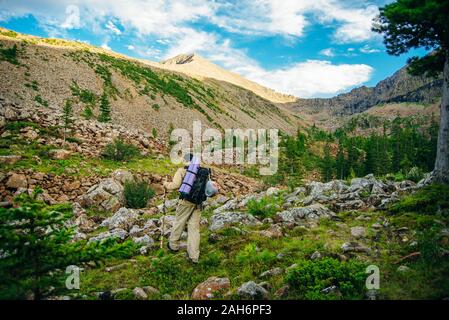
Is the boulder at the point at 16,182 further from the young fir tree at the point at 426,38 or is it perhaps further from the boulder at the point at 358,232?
the young fir tree at the point at 426,38

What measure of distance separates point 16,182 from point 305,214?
41.5 ft

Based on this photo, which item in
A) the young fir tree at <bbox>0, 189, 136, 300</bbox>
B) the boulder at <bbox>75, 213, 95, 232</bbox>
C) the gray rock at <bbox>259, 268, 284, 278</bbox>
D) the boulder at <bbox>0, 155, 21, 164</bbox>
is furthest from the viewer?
the boulder at <bbox>0, 155, 21, 164</bbox>

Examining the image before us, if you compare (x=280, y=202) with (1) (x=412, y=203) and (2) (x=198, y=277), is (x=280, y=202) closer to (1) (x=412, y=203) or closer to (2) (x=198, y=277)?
(1) (x=412, y=203)

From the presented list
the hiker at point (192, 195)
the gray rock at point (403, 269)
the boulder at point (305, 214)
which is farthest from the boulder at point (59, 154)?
the gray rock at point (403, 269)

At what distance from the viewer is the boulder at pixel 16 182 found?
13.6 metres

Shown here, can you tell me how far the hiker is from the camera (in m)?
7.07

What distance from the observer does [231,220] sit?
33.0ft

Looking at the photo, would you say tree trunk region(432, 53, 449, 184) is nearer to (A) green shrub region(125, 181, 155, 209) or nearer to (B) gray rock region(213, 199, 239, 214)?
(B) gray rock region(213, 199, 239, 214)

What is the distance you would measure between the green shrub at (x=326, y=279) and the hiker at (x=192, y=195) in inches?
95.5

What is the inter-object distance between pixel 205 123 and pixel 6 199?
4507 centimetres

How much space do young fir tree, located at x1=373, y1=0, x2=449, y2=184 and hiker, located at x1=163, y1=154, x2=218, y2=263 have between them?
26.7 ft

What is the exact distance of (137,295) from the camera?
17.9ft

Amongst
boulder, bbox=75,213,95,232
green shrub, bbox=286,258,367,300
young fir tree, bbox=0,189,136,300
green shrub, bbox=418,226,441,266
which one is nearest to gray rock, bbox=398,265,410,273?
green shrub, bbox=418,226,441,266

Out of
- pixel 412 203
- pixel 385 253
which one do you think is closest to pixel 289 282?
pixel 385 253
